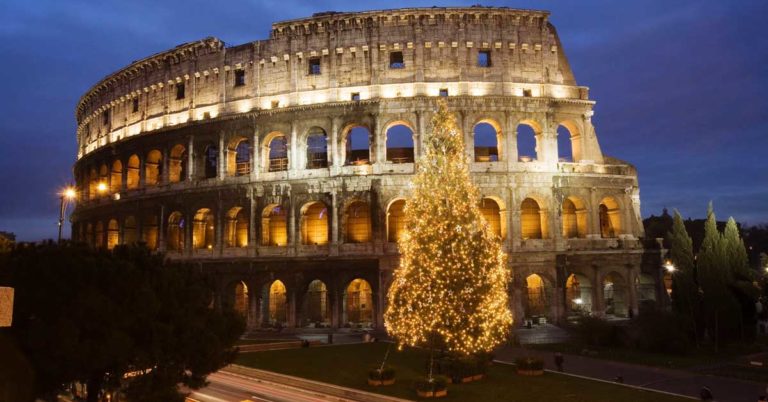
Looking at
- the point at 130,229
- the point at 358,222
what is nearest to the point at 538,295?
the point at 358,222

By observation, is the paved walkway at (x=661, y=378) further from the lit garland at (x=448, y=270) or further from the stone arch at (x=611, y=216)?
the stone arch at (x=611, y=216)

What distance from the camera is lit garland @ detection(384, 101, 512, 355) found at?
62.3ft

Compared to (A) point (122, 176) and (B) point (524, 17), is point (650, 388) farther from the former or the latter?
(A) point (122, 176)

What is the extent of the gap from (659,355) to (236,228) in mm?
25500

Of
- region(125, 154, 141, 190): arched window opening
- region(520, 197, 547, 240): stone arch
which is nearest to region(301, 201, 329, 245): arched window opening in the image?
region(520, 197, 547, 240): stone arch

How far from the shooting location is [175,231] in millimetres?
39750

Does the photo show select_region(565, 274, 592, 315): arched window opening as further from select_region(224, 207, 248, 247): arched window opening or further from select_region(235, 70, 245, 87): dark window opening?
select_region(235, 70, 245, 87): dark window opening

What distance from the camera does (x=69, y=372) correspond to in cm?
1064

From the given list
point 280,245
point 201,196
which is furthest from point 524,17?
point 201,196

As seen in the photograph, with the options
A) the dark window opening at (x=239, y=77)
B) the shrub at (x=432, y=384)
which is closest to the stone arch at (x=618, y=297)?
the shrub at (x=432, y=384)

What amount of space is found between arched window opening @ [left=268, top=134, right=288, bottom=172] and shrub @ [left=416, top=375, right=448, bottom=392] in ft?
72.1

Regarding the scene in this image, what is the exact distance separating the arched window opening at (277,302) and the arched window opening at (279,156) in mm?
7399

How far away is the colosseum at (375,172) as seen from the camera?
33.3 meters

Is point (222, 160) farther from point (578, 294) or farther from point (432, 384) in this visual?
point (578, 294)
